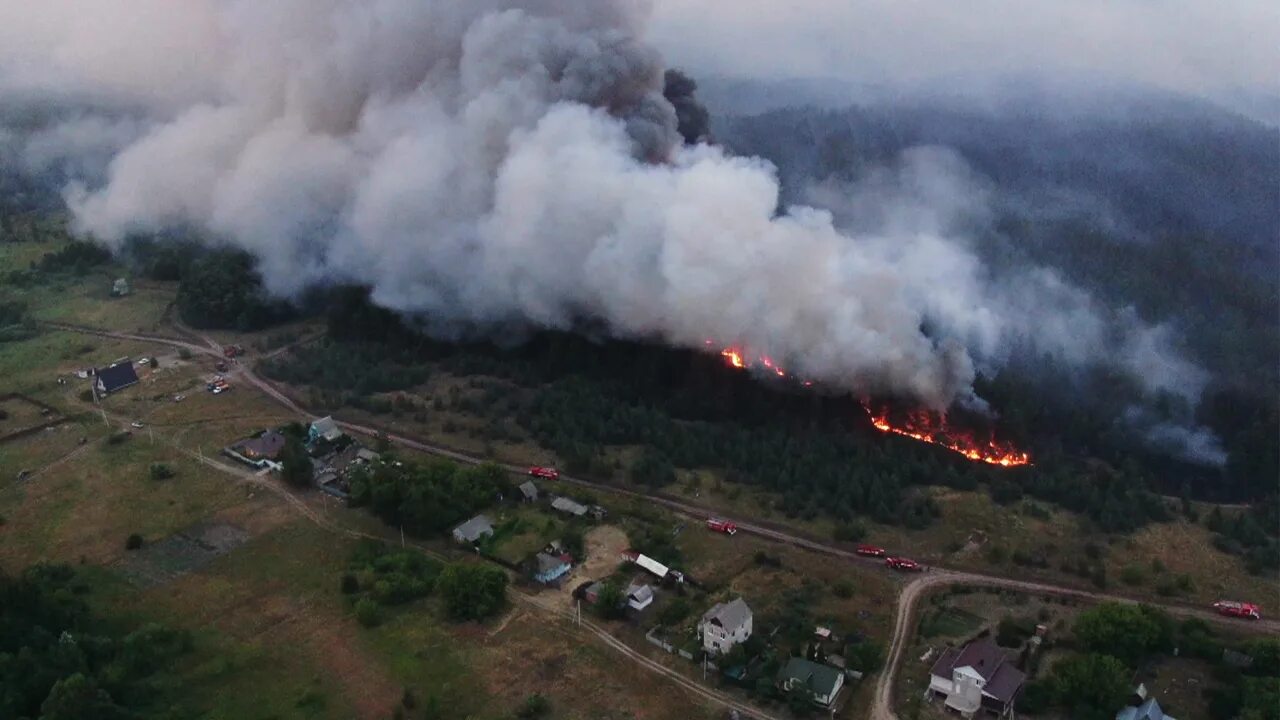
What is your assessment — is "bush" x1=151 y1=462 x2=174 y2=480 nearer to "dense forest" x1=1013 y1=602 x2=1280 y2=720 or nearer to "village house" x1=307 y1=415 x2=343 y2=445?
"village house" x1=307 y1=415 x2=343 y2=445

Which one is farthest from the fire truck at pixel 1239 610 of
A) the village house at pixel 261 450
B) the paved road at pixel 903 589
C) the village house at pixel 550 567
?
the village house at pixel 261 450

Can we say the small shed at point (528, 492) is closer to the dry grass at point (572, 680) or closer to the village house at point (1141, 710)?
the dry grass at point (572, 680)

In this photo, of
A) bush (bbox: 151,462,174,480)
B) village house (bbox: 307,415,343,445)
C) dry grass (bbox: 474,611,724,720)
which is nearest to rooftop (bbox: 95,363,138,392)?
bush (bbox: 151,462,174,480)

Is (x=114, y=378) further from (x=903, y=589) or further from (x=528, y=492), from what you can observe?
(x=903, y=589)

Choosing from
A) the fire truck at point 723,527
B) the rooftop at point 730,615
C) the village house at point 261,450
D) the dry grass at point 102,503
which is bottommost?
the dry grass at point 102,503

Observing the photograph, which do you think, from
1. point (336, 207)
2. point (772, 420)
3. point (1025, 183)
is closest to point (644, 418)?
point (772, 420)

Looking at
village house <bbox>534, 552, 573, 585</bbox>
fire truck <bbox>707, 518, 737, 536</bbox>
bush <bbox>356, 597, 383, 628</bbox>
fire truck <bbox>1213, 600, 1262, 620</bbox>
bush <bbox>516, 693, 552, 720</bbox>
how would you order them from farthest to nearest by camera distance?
fire truck <bbox>707, 518, 737, 536</bbox>, village house <bbox>534, 552, 573, 585</bbox>, fire truck <bbox>1213, 600, 1262, 620</bbox>, bush <bbox>356, 597, 383, 628</bbox>, bush <bbox>516, 693, 552, 720</bbox>

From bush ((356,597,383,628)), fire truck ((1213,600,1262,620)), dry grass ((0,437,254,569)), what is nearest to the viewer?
bush ((356,597,383,628))
